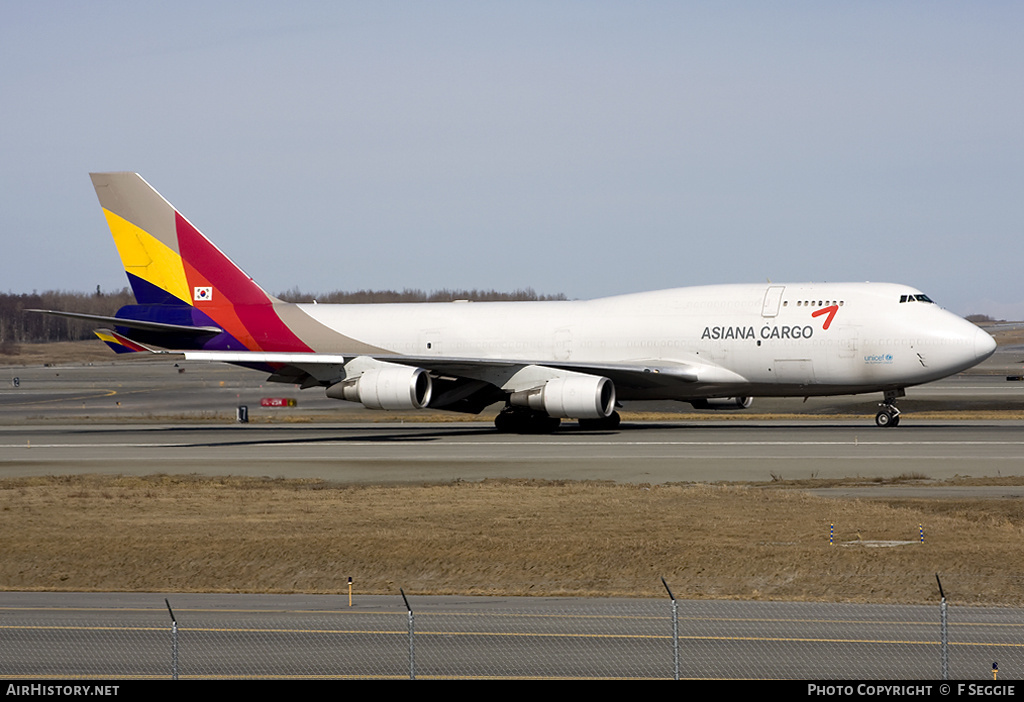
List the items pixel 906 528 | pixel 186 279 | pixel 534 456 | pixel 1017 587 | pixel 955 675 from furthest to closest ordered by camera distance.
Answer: pixel 186 279, pixel 534 456, pixel 906 528, pixel 1017 587, pixel 955 675

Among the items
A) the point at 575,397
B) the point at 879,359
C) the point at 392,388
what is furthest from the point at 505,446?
the point at 879,359

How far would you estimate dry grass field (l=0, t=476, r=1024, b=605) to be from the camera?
2109cm

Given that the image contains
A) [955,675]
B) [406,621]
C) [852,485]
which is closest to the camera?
[955,675]

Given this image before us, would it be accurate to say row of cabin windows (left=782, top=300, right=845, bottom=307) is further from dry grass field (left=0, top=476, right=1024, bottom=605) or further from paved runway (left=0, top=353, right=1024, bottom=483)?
dry grass field (left=0, top=476, right=1024, bottom=605)

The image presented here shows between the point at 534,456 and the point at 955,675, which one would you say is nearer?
the point at 955,675

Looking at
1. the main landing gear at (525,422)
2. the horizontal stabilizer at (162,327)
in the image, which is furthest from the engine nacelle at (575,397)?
the horizontal stabilizer at (162,327)

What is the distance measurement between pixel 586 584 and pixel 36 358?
167 m

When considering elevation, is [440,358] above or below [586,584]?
above

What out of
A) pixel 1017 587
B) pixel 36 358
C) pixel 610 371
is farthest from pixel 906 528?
pixel 36 358

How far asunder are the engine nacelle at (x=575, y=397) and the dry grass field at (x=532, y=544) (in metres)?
13.4

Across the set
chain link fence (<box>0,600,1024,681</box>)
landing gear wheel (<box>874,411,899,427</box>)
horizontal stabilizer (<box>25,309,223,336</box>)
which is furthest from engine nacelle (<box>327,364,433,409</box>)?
chain link fence (<box>0,600,1024,681</box>)

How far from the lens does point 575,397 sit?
44.6 metres
